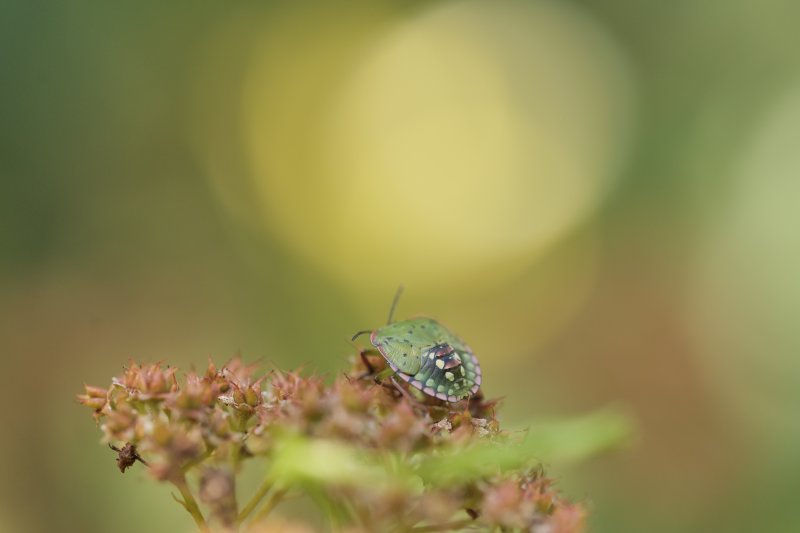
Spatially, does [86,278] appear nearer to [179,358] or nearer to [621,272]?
[179,358]

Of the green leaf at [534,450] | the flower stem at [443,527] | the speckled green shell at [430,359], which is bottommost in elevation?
the flower stem at [443,527]

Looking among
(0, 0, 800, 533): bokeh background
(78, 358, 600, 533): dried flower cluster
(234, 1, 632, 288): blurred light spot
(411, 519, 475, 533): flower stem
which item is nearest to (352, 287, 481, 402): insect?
(78, 358, 600, 533): dried flower cluster

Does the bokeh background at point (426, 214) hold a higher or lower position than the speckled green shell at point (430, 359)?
higher

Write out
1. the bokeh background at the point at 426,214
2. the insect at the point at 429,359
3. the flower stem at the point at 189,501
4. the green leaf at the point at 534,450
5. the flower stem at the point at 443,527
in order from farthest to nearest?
the bokeh background at the point at 426,214
the insect at the point at 429,359
the flower stem at the point at 189,501
the flower stem at the point at 443,527
the green leaf at the point at 534,450

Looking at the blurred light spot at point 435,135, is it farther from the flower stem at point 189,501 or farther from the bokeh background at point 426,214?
the flower stem at point 189,501

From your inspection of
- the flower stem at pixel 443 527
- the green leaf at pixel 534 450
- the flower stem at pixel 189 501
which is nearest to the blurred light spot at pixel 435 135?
the flower stem at pixel 189 501

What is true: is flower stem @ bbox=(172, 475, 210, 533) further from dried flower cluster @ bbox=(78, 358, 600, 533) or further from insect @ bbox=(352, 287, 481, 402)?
insect @ bbox=(352, 287, 481, 402)

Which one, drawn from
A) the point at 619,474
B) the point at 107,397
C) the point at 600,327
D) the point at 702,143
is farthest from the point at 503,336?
the point at 107,397
